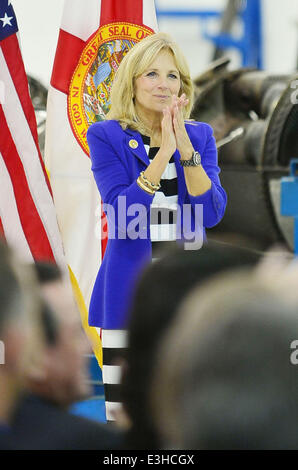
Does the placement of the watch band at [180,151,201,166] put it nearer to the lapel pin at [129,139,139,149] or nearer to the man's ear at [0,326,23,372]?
the lapel pin at [129,139,139,149]

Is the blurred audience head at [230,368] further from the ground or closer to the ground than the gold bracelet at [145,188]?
closer to the ground

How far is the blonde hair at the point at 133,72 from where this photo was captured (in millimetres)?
1835

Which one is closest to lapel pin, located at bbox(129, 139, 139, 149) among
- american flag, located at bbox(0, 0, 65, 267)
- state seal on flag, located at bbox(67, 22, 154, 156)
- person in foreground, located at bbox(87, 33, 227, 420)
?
person in foreground, located at bbox(87, 33, 227, 420)

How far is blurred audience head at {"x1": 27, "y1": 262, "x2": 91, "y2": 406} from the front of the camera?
0.90 metres

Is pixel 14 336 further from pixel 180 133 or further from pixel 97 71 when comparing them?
pixel 97 71

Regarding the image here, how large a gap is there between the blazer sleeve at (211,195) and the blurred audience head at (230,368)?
1006 millimetres

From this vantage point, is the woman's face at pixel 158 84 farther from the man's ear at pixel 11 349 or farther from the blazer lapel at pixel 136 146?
the man's ear at pixel 11 349

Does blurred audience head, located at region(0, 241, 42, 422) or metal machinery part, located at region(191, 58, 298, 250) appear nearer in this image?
blurred audience head, located at region(0, 241, 42, 422)

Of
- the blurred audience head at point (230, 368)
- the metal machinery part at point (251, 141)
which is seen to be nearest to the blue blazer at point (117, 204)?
the blurred audience head at point (230, 368)

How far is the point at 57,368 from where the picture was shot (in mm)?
912

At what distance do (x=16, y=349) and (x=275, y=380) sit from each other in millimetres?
289

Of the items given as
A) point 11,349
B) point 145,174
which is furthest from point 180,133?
point 11,349

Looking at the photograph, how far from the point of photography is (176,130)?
1.78 meters

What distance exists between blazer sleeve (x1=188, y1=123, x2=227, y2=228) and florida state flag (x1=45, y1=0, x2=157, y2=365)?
2.47 feet
